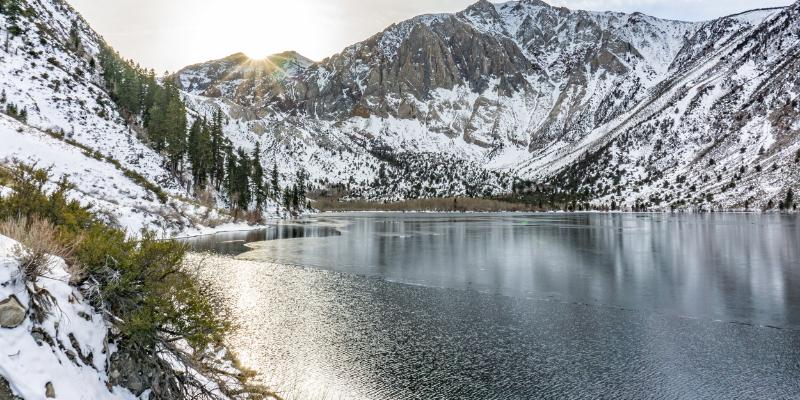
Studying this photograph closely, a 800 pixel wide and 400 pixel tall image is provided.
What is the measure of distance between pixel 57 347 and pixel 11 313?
951 mm

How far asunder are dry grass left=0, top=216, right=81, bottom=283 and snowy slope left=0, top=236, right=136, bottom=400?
0.14 meters

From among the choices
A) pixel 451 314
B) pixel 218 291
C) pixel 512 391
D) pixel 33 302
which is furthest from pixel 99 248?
pixel 218 291

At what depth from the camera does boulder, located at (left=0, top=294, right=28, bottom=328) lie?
7465 mm

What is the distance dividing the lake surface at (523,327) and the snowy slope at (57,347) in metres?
5.93

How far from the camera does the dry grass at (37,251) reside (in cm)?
836

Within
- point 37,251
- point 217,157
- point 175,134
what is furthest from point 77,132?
point 37,251

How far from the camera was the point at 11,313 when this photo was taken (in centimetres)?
755

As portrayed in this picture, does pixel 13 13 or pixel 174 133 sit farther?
Answer: pixel 13 13

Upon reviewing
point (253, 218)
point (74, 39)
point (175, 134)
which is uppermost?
point (74, 39)

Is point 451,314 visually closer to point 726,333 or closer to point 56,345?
point 726,333

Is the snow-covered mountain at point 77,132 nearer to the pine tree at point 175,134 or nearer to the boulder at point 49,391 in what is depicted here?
the pine tree at point 175,134

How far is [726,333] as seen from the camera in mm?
19078

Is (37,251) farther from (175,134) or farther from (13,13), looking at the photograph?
(13,13)

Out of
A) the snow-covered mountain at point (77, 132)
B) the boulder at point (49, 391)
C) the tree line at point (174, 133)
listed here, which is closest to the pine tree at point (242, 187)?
the tree line at point (174, 133)
